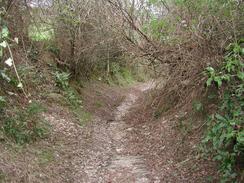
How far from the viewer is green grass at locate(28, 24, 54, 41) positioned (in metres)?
10.0

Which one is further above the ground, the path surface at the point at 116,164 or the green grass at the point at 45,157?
the green grass at the point at 45,157

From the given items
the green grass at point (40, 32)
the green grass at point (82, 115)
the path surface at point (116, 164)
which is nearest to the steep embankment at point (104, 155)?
the path surface at point (116, 164)

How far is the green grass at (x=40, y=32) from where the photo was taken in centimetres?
1004

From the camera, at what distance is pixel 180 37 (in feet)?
28.7

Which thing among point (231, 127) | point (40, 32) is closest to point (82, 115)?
point (40, 32)

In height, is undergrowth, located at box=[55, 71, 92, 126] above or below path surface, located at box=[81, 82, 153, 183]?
above

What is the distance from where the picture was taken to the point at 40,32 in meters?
10.3

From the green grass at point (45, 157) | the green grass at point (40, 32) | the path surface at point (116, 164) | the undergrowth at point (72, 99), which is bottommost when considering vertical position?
the path surface at point (116, 164)

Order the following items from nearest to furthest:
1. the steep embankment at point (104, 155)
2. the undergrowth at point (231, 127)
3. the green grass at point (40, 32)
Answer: the undergrowth at point (231, 127) → the steep embankment at point (104, 155) → the green grass at point (40, 32)

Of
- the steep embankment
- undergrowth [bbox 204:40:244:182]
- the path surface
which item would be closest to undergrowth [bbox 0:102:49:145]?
the steep embankment

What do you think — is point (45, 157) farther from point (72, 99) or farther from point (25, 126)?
point (72, 99)

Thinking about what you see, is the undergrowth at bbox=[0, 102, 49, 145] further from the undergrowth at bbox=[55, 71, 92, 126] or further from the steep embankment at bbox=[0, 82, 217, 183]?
the undergrowth at bbox=[55, 71, 92, 126]

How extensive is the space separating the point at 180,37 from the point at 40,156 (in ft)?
15.5

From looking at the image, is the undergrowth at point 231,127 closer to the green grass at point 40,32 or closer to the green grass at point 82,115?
the green grass at point 40,32
